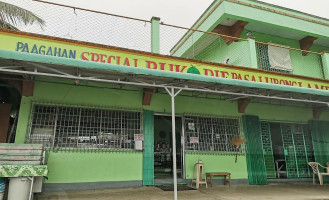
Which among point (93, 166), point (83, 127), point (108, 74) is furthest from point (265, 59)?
point (93, 166)

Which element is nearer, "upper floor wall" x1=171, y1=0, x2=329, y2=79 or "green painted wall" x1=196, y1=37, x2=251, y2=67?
"green painted wall" x1=196, y1=37, x2=251, y2=67

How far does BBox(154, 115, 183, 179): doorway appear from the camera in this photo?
10188mm

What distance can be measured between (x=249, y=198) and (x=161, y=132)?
6.89 m

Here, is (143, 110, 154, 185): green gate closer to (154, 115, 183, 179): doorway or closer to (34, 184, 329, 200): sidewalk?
(34, 184, 329, 200): sidewalk

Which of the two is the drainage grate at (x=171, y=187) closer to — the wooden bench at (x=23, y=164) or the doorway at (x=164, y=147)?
the doorway at (x=164, y=147)

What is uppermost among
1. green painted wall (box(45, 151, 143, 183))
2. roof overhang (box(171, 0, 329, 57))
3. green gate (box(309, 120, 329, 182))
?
roof overhang (box(171, 0, 329, 57))

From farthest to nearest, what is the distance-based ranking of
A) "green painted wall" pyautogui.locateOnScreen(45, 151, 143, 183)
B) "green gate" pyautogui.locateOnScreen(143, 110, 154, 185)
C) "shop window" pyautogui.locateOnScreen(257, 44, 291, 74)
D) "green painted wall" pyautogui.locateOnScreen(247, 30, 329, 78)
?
1. "green painted wall" pyautogui.locateOnScreen(247, 30, 329, 78)
2. "shop window" pyautogui.locateOnScreen(257, 44, 291, 74)
3. "green gate" pyautogui.locateOnScreen(143, 110, 154, 185)
4. "green painted wall" pyautogui.locateOnScreen(45, 151, 143, 183)

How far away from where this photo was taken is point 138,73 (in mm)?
5734

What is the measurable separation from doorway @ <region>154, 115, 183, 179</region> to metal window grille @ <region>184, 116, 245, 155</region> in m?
1.00

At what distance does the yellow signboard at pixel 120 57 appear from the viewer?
6.12 meters

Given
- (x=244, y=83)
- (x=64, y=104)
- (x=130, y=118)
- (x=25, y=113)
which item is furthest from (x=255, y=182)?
(x=25, y=113)

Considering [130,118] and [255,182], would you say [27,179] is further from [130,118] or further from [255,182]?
[255,182]

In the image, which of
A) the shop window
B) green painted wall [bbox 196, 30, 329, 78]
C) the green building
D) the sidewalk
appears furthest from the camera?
green painted wall [bbox 196, 30, 329, 78]

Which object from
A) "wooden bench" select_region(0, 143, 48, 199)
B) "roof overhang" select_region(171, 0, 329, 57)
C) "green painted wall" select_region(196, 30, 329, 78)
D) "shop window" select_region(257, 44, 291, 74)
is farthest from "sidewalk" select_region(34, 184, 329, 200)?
"roof overhang" select_region(171, 0, 329, 57)
